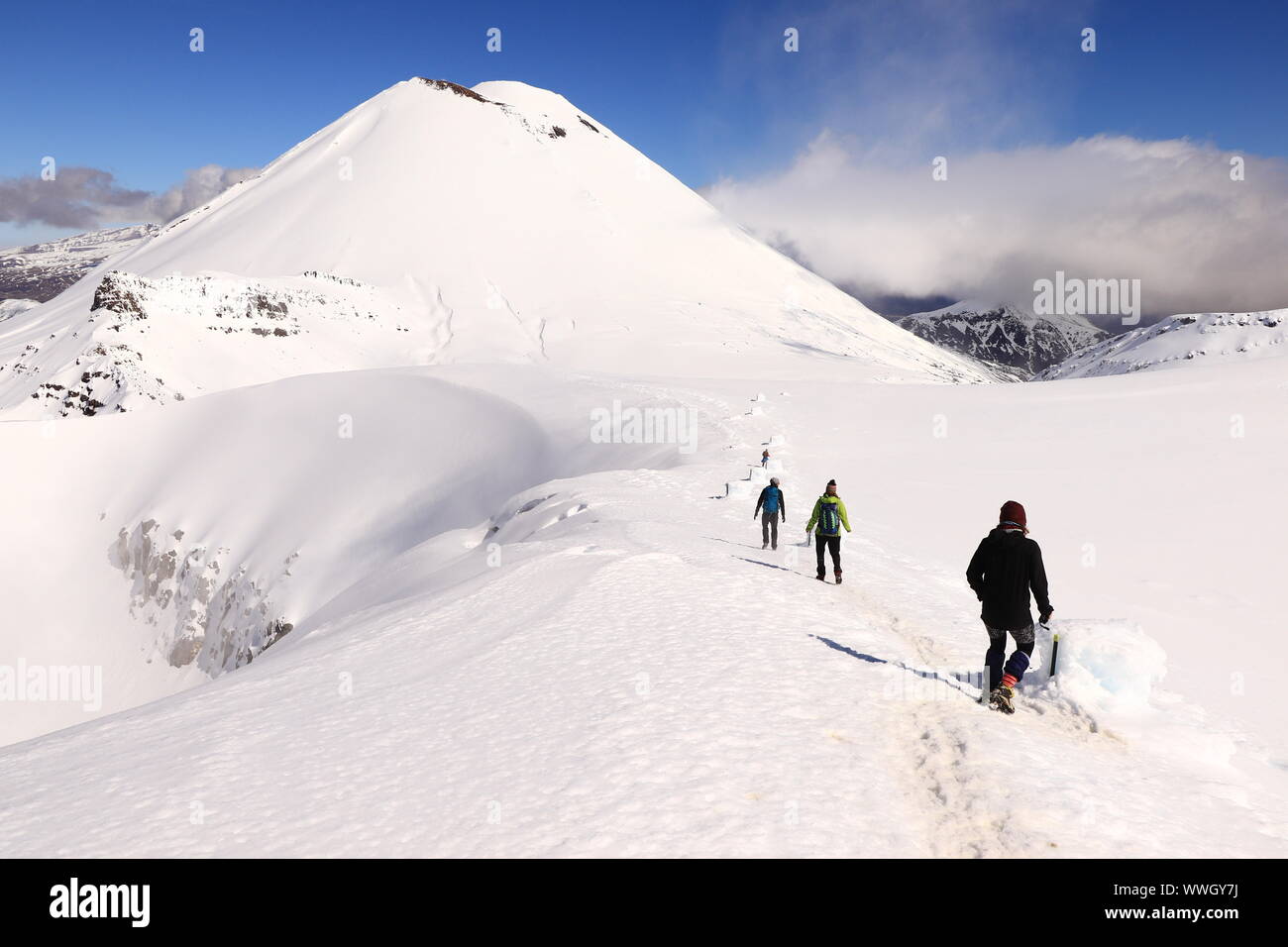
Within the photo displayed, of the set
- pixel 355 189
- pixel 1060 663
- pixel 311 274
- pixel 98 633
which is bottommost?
pixel 98 633

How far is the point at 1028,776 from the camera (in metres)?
6.15

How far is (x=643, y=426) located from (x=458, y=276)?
316 ft

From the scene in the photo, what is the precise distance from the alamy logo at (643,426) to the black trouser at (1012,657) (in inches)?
922

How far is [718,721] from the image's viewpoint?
7.15m

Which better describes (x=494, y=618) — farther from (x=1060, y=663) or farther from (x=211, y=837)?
(x=1060, y=663)

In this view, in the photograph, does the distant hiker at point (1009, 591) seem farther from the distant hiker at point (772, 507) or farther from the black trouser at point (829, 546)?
the distant hiker at point (772, 507)

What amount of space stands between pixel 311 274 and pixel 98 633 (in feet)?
241

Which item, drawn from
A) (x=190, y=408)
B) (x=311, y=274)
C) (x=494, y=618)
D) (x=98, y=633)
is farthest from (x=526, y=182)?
(x=494, y=618)

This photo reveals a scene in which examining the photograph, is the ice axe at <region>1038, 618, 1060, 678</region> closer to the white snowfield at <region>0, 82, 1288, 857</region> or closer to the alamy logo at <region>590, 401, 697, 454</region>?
the white snowfield at <region>0, 82, 1288, 857</region>

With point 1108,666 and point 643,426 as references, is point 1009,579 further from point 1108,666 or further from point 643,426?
point 643,426

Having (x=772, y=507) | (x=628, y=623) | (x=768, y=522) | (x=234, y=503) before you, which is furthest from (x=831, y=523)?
(x=234, y=503)
